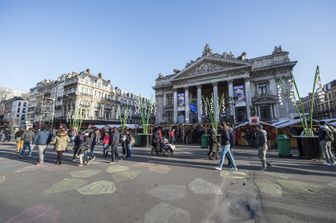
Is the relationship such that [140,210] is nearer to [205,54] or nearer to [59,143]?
[59,143]

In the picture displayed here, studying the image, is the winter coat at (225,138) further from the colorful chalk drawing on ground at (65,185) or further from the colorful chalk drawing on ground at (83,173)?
the colorful chalk drawing on ground at (65,185)

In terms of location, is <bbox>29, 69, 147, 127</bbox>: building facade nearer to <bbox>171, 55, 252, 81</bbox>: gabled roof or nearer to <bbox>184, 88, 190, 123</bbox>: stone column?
<bbox>184, 88, 190, 123</bbox>: stone column

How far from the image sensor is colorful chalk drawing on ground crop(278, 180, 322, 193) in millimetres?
4852

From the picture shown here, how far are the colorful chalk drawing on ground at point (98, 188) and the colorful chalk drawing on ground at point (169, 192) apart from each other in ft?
3.86

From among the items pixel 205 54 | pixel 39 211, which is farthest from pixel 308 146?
pixel 205 54

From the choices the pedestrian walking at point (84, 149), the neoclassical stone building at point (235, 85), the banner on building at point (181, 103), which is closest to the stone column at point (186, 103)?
the neoclassical stone building at point (235, 85)

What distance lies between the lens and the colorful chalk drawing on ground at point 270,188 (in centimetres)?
463

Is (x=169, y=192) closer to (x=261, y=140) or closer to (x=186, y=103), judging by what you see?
(x=261, y=140)

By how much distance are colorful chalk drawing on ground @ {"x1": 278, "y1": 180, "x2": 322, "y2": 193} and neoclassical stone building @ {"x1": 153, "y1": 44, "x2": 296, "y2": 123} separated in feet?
76.8

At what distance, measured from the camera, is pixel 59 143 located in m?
8.46

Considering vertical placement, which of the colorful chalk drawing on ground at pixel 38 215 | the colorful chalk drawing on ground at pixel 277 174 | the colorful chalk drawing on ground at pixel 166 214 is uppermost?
the colorful chalk drawing on ground at pixel 277 174

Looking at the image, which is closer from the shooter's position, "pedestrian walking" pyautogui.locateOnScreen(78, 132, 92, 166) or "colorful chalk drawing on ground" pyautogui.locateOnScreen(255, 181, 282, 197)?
"colorful chalk drawing on ground" pyautogui.locateOnScreen(255, 181, 282, 197)

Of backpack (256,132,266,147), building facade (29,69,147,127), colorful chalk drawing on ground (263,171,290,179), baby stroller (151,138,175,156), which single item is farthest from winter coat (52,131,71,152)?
building facade (29,69,147,127)

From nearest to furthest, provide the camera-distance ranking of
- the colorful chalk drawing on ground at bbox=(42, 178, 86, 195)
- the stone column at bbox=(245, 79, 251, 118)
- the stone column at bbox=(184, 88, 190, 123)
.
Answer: the colorful chalk drawing on ground at bbox=(42, 178, 86, 195), the stone column at bbox=(245, 79, 251, 118), the stone column at bbox=(184, 88, 190, 123)
